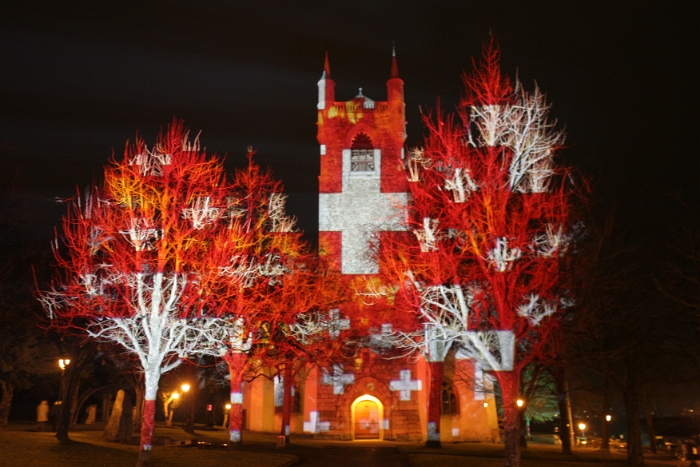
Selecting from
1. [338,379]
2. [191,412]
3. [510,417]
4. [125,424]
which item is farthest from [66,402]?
[338,379]

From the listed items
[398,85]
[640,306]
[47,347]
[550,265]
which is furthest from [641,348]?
[47,347]

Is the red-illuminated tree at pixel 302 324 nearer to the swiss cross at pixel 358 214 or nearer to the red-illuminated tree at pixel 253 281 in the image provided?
the red-illuminated tree at pixel 253 281

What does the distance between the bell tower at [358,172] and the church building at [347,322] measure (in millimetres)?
69

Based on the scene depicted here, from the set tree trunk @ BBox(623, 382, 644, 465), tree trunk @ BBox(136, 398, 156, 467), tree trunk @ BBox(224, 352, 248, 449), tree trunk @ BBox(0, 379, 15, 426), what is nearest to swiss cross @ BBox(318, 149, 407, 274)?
tree trunk @ BBox(224, 352, 248, 449)

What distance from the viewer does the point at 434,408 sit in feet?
101

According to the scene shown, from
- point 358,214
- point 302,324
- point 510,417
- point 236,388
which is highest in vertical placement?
point 358,214

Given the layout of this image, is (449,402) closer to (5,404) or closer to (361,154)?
(361,154)

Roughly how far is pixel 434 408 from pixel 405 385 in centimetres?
720

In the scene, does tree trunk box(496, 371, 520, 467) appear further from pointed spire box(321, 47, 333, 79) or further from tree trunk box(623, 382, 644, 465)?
pointed spire box(321, 47, 333, 79)

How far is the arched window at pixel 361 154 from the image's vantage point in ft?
137

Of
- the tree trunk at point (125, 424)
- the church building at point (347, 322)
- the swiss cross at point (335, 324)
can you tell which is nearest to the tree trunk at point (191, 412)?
the church building at point (347, 322)

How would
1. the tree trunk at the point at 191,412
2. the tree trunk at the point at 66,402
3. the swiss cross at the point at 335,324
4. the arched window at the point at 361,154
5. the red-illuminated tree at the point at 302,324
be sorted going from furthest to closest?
the arched window at the point at 361,154, the tree trunk at the point at 191,412, the swiss cross at the point at 335,324, the red-illuminated tree at the point at 302,324, the tree trunk at the point at 66,402

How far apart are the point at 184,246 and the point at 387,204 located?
22.9 metres

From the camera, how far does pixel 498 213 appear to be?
1702 centimetres
